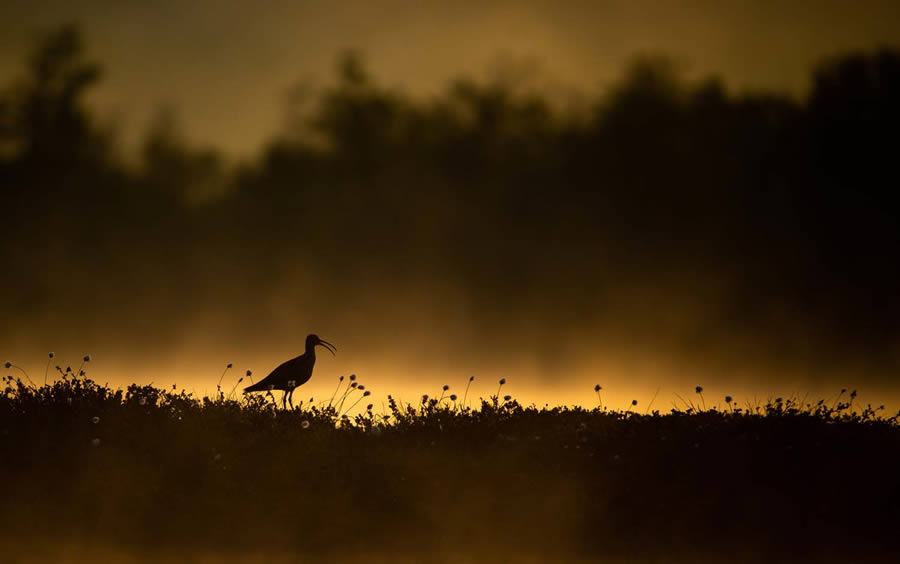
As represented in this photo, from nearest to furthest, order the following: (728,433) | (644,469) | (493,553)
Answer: (493,553)
(644,469)
(728,433)

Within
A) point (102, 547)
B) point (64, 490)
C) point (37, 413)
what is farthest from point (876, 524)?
point (37, 413)

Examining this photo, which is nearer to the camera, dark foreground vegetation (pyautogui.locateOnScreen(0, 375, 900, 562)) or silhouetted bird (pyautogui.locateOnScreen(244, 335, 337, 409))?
dark foreground vegetation (pyautogui.locateOnScreen(0, 375, 900, 562))

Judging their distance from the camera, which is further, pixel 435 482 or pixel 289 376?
pixel 289 376

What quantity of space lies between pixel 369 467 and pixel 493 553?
10.3 feet

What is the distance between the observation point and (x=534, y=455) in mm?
15719

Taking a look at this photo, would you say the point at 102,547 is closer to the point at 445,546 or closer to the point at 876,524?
the point at 445,546

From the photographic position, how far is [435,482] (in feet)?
49.1

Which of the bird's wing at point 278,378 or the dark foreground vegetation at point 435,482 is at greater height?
the bird's wing at point 278,378

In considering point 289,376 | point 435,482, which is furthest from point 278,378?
→ point 435,482

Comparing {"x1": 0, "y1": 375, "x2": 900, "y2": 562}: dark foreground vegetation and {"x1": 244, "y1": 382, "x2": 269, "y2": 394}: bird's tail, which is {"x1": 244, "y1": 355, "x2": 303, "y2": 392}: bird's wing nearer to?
{"x1": 244, "y1": 382, "x2": 269, "y2": 394}: bird's tail

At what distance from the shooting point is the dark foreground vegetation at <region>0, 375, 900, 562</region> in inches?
532

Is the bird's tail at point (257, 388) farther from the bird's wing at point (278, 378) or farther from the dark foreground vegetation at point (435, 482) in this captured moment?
the dark foreground vegetation at point (435, 482)

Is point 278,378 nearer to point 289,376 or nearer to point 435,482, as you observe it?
point 289,376

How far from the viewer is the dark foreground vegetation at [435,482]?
1351cm
